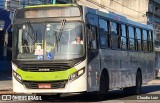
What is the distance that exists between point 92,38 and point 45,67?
2.05 meters

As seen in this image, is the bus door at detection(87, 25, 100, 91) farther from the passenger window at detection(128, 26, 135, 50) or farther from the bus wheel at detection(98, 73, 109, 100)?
the passenger window at detection(128, 26, 135, 50)

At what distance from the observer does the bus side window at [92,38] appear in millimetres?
17000

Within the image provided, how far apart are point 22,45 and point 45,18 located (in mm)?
1223

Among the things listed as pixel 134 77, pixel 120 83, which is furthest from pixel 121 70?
pixel 134 77

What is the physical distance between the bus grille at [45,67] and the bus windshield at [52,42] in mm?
237

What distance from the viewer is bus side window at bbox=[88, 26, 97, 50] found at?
55.8 feet

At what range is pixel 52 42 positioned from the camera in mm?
16547

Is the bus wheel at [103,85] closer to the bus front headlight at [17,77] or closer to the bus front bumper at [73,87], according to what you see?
the bus front bumper at [73,87]

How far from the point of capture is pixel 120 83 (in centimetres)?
2064

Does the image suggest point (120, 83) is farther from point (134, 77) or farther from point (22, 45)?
point (22, 45)

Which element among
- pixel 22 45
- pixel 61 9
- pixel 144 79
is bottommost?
pixel 144 79

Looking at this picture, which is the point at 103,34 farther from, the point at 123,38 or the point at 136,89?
the point at 136,89

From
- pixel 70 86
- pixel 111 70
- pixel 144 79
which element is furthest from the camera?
pixel 144 79

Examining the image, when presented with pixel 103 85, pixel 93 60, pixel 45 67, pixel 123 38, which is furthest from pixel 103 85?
pixel 123 38
